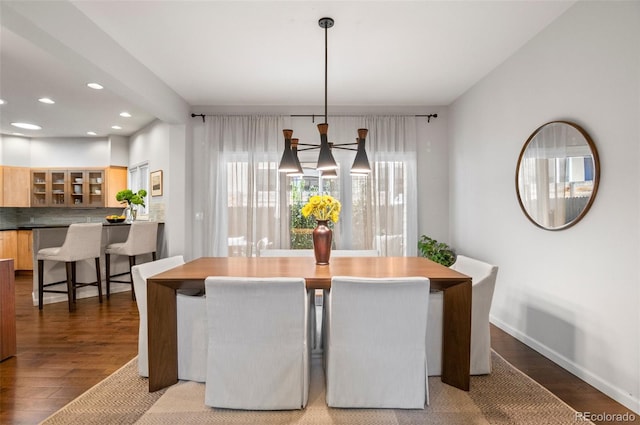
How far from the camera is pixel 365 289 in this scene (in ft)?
5.90

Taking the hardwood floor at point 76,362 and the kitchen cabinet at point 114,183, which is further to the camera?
the kitchen cabinet at point 114,183

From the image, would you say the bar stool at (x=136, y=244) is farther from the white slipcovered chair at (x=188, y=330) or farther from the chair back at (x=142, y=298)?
the white slipcovered chair at (x=188, y=330)

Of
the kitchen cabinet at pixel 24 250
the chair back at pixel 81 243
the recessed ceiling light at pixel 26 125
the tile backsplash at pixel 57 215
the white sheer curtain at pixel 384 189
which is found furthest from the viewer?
the tile backsplash at pixel 57 215

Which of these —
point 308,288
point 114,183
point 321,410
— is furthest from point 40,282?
point 321,410

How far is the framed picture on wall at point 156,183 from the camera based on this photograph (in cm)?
499

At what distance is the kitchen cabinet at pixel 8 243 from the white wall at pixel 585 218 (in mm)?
7763

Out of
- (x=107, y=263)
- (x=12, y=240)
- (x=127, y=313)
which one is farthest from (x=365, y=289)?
(x=12, y=240)

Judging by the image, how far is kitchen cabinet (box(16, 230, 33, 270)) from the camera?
623 cm

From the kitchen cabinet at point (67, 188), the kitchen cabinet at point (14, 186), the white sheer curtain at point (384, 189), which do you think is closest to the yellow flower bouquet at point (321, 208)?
the white sheer curtain at point (384, 189)

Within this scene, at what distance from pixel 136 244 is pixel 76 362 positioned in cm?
198

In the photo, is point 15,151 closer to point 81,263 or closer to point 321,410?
point 81,263

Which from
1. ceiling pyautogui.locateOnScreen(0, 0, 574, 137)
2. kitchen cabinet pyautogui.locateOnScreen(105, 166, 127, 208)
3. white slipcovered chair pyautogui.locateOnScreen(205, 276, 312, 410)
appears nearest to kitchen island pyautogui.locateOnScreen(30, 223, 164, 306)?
ceiling pyautogui.locateOnScreen(0, 0, 574, 137)

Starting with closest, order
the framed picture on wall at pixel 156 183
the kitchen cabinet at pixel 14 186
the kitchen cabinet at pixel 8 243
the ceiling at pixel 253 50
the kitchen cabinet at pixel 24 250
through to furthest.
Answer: the ceiling at pixel 253 50 → the framed picture on wall at pixel 156 183 → the kitchen cabinet at pixel 8 243 → the kitchen cabinet at pixel 24 250 → the kitchen cabinet at pixel 14 186

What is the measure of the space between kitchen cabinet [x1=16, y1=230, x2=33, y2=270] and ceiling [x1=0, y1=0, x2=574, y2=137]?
277 cm
